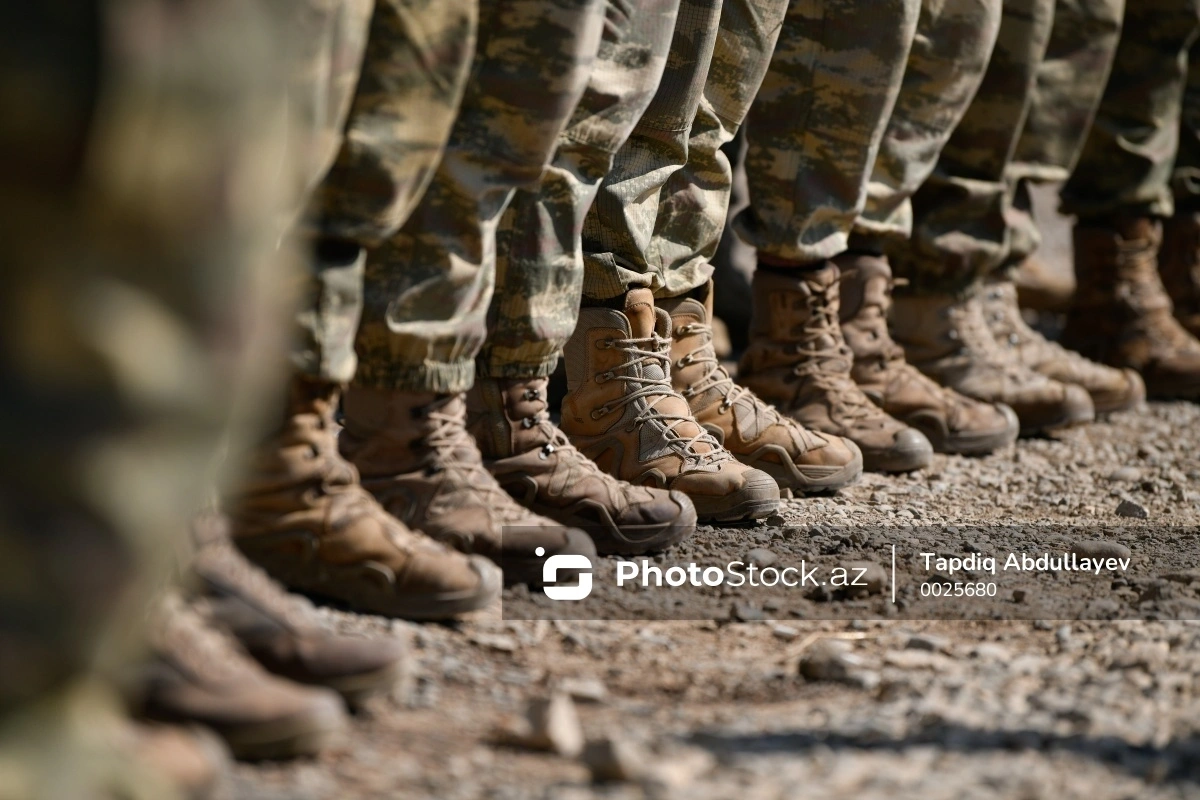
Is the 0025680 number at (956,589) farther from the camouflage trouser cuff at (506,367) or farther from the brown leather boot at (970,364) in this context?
the brown leather boot at (970,364)

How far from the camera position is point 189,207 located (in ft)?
4.31

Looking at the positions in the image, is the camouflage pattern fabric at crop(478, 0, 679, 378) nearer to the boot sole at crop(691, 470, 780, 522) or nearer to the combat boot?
the combat boot

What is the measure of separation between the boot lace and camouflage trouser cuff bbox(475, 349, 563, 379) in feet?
1.19

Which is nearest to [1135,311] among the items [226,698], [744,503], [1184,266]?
[1184,266]

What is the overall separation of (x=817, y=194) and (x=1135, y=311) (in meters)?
2.25

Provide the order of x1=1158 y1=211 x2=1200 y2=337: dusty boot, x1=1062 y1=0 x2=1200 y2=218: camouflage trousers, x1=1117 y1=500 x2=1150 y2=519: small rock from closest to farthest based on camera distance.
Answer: x1=1117 y1=500 x2=1150 y2=519: small rock < x1=1062 y1=0 x2=1200 y2=218: camouflage trousers < x1=1158 y1=211 x2=1200 y2=337: dusty boot

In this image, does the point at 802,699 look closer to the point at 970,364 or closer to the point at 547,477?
the point at 547,477

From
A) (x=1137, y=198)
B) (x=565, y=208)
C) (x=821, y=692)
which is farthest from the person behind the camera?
(x=1137, y=198)

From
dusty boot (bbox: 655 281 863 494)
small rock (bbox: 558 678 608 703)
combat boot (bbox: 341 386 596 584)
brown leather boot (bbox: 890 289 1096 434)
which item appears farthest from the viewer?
brown leather boot (bbox: 890 289 1096 434)

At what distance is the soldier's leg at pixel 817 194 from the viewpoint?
3.81m

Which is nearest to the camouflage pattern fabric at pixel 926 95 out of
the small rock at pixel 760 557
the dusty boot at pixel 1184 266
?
the small rock at pixel 760 557

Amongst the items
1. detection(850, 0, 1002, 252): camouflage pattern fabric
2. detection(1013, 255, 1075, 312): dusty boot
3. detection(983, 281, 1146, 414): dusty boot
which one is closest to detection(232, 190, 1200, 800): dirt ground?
detection(850, 0, 1002, 252): camouflage pattern fabric

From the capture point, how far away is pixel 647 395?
3.27 meters

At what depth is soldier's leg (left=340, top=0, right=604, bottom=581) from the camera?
242 cm
